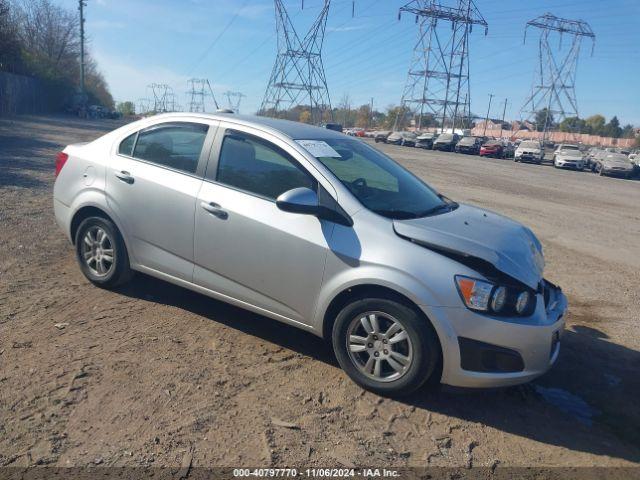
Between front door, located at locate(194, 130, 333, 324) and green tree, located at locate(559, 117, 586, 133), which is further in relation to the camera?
green tree, located at locate(559, 117, 586, 133)

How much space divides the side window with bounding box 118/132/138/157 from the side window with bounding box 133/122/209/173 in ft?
0.19

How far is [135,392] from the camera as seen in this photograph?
3.44 m

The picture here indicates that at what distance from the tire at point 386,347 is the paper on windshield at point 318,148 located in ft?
4.04

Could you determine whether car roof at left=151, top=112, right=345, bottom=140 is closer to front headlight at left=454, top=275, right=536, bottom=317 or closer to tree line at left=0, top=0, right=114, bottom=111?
front headlight at left=454, top=275, right=536, bottom=317

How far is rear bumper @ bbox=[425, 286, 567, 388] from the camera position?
10.9 ft

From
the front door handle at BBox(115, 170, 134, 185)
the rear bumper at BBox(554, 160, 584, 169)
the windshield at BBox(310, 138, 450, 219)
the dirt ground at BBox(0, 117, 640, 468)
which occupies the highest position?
the windshield at BBox(310, 138, 450, 219)

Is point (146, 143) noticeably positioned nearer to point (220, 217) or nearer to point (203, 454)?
point (220, 217)

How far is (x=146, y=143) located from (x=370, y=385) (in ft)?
9.52

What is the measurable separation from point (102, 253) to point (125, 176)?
762 mm

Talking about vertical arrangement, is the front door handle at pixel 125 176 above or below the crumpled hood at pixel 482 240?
above

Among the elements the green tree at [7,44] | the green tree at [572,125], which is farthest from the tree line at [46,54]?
the green tree at [572,125]

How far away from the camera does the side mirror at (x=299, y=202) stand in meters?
3.67

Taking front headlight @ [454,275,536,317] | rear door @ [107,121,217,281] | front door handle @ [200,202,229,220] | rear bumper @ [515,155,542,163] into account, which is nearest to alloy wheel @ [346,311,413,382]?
front headlight @ [454,275,536,317]

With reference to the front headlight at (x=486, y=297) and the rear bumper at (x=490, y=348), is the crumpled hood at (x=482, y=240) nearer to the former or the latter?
the front headlight at (x=486, y=297)
